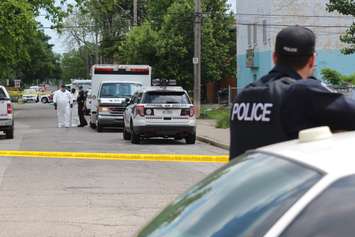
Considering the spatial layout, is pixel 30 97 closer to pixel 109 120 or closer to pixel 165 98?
pixel 109 120

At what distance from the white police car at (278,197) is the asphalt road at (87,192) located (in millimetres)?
1564

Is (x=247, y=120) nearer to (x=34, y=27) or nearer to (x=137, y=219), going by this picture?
(x=137, y=219)

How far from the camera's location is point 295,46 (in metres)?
3.80

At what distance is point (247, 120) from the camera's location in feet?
12.4

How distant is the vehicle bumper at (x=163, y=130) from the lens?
2064 centimetres

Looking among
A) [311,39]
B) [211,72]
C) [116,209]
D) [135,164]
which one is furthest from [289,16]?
[311,39]

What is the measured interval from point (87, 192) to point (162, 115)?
987 cm

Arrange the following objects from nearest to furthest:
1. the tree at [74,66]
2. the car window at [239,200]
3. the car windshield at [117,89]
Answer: the car window at [239,200]
the car windshield at [117,89]
the tree at [74,66]

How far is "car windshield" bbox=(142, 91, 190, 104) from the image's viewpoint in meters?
20.8

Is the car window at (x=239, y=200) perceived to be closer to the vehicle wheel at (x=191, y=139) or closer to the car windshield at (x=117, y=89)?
the vehicle wheel at (x=191, y=139)

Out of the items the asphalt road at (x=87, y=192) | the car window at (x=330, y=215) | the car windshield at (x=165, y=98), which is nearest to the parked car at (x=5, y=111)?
the asphalt road at (x=87, y=192)

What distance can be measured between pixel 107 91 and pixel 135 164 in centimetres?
1204

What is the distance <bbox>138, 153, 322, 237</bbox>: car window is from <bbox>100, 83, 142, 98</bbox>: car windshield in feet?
77.6

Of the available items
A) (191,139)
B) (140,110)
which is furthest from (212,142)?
(140,110)
